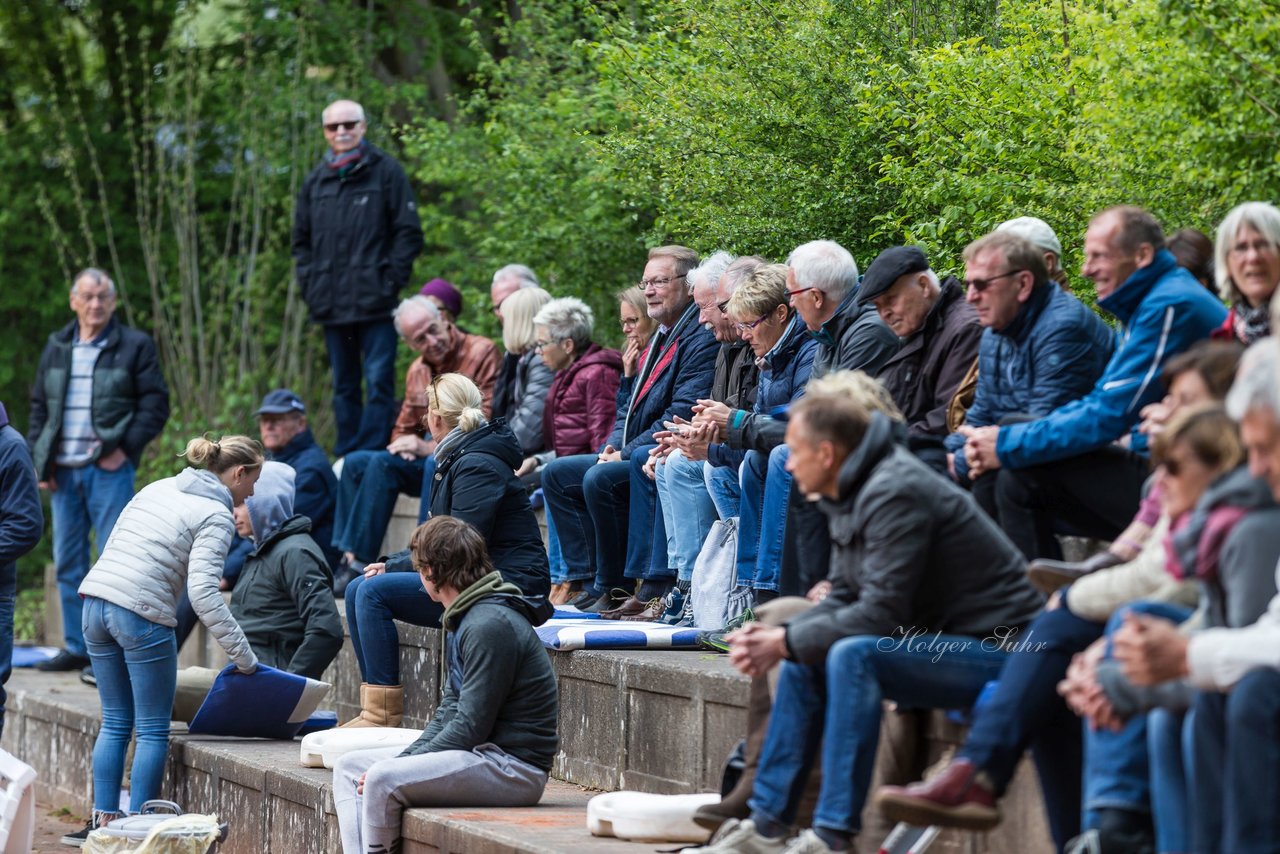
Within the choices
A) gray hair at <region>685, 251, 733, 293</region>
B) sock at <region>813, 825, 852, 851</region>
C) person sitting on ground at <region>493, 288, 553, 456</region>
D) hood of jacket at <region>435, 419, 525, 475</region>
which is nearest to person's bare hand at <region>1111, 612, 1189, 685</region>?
sock at <region>813, 825, 852, 851</region>

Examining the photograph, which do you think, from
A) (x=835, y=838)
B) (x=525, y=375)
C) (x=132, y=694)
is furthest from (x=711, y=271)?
(x=835, y=838)

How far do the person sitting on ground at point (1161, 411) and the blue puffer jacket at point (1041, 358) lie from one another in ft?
1.37

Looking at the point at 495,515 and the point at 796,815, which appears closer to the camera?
the point at 796,815

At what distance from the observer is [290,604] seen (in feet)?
28.7

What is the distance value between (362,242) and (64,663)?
3.22 meters

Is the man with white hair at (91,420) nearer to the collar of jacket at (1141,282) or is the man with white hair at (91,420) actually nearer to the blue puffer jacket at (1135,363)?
the blue puffer jacket at (1135,363)

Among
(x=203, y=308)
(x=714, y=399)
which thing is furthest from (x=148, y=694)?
(x=203, y=308)

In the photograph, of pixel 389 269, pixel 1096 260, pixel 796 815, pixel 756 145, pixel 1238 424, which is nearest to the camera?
pixel 1238 424

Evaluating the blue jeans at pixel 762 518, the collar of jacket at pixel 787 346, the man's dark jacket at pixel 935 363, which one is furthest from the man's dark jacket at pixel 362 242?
the man's dark jacket at pixel 935 363

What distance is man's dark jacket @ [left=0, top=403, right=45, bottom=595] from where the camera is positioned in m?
8.12

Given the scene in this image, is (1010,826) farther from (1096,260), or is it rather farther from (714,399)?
(714,399)

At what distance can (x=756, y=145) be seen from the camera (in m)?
9.16

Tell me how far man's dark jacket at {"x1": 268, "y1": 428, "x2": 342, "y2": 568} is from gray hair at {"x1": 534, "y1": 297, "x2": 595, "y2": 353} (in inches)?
74.6

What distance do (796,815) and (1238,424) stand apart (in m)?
1.63
